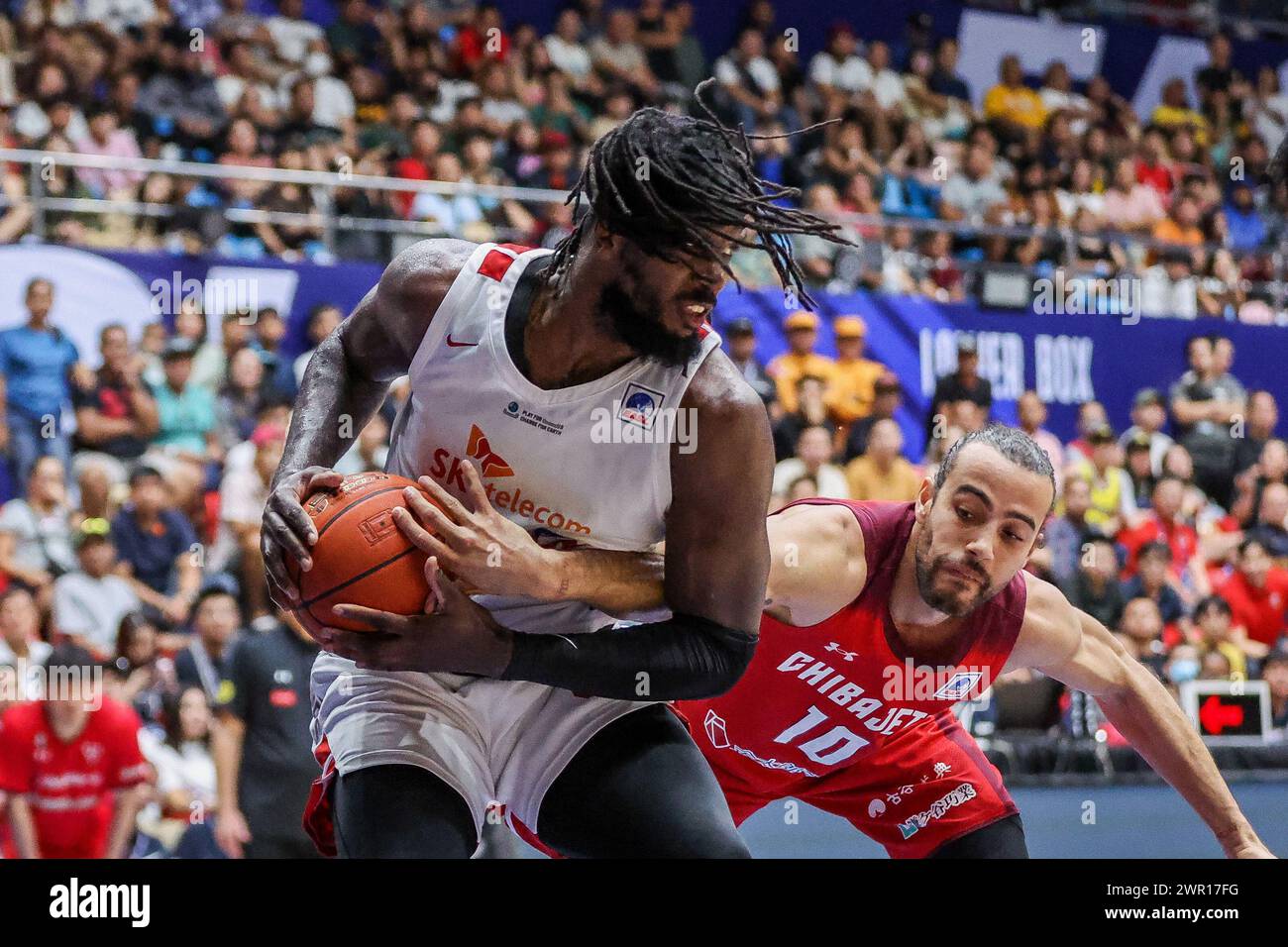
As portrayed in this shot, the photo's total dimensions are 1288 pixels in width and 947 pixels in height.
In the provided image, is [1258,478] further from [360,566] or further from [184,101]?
[360,566]

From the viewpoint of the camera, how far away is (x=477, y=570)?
2803mm

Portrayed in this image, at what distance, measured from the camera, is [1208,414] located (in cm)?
1052

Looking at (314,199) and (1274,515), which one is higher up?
(314,199)

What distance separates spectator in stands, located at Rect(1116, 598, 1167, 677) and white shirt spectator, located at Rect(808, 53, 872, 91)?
513 centimetres

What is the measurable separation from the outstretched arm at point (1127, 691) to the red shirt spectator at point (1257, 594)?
18.2ft

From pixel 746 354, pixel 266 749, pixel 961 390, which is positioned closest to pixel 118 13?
pixel 746 354

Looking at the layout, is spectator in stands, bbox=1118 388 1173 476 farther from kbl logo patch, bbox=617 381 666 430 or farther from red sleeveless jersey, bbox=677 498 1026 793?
kbl logo patch, bbox=617 381 666 430

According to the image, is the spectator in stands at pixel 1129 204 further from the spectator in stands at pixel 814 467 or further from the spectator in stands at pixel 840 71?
the spectator in stands at pixel 814 467

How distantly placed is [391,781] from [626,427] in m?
0.78

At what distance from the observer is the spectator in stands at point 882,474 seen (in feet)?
27.7

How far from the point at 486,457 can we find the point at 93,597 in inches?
171

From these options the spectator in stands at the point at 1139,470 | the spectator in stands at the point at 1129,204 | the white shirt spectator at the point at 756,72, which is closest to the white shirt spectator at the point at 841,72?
the white shirt spectator at the point at 756,72

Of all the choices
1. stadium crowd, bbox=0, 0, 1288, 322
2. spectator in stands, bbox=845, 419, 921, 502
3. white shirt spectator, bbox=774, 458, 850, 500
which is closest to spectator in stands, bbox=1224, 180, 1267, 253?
stadium crowd, bbox=0, 0, 1288, 322
